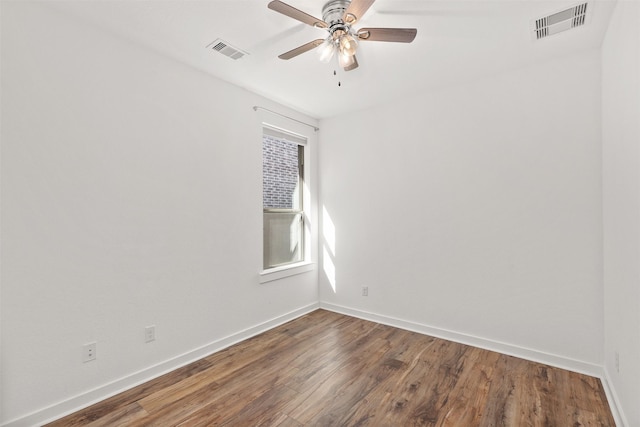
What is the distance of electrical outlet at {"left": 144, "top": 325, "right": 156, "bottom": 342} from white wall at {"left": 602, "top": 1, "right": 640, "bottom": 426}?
3.11 metres

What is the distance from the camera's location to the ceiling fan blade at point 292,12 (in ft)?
5.19

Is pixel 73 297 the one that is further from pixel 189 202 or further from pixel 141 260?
pixel 189 202

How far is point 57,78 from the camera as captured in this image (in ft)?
6.38

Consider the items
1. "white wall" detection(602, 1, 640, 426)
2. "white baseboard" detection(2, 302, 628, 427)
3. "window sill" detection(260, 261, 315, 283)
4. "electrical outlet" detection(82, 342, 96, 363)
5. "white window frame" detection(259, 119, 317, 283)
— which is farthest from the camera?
"white window frame" detection(259, 119, 317, 283)

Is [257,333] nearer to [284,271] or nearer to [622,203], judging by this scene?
[284,271]

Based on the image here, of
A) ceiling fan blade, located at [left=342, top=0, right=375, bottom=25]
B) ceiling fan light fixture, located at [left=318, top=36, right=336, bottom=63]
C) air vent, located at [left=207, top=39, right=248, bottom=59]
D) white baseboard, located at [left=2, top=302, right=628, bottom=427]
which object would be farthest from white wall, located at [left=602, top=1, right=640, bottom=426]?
air vent, located at [left=207, top=39, right=248, bottom=59]

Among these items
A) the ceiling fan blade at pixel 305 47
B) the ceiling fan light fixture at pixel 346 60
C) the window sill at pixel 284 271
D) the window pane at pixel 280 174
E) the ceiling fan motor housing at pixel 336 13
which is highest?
the ceiling fan motor housing at pixel 336 13

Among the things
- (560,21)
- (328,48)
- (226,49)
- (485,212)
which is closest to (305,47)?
(328,48)

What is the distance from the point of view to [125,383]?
7.29 feet

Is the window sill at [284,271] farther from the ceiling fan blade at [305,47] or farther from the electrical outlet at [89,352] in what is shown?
the ceiling fan blade at [305,47]

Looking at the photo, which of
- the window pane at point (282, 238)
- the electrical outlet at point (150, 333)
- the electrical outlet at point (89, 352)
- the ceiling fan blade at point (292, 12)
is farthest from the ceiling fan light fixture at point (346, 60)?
the electrical outlet at point (89, 352)

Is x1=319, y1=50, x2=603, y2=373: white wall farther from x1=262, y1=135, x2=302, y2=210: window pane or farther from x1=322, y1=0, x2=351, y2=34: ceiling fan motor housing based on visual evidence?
x1=322, y1=0, x2=351, y2=34: ceiling fan motor housing

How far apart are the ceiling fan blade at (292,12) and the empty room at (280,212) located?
0.02m

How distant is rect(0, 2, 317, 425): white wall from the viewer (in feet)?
5.92
